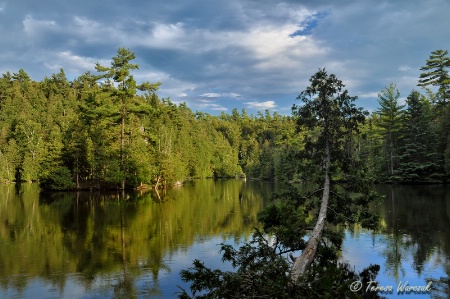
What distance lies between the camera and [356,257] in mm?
12695

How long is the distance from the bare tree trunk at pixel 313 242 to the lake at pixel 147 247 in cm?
226

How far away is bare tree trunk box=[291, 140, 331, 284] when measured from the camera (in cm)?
767

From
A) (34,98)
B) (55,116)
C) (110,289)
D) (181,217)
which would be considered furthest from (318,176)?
(34,98)

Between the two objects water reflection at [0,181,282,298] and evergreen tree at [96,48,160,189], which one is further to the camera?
evergreen tree at [96,48,160,189]

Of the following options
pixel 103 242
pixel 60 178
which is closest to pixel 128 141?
pixel 60 178

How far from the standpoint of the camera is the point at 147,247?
1459 cm

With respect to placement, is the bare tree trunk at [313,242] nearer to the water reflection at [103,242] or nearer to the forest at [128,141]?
the water reflection at [103,242]

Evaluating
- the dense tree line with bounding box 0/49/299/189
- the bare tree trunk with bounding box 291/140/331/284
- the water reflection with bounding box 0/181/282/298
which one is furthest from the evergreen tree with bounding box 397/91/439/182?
the bare tree trunk with bounding box 291/140/331/284

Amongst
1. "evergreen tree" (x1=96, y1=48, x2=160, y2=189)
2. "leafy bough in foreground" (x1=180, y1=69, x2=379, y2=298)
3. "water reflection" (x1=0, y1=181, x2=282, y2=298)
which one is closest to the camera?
"leafy bough in foreground" (x1=180, y1=69, x2=379, y2=298)

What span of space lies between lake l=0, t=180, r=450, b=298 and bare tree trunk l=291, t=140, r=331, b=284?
226 centimetres

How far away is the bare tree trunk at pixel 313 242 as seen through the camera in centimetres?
767

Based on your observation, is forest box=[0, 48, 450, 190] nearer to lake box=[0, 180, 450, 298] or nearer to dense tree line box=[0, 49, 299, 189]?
dense tree line box=[0, 49, 299, 189]

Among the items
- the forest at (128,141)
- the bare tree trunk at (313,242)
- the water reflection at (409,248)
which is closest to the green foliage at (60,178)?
the forest at (128,141)

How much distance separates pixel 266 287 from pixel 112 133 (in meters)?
41.4
